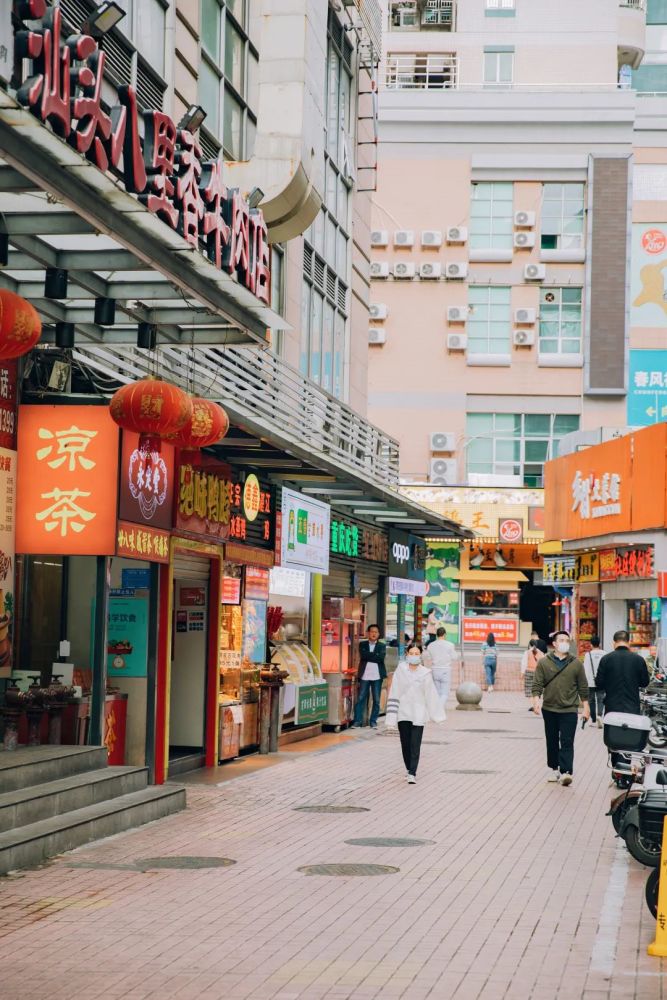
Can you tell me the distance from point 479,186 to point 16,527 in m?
40.5

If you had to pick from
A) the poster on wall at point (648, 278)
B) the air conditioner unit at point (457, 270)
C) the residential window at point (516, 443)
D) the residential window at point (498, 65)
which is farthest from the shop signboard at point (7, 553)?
the residential window at point (498, 65)

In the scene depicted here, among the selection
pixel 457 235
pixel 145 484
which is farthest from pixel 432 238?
pixel 145 484

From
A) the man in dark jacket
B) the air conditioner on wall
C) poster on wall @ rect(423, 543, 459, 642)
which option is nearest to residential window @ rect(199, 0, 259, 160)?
the man in dark jacket

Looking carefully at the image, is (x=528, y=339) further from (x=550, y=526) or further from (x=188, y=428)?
(x=188, y=428)

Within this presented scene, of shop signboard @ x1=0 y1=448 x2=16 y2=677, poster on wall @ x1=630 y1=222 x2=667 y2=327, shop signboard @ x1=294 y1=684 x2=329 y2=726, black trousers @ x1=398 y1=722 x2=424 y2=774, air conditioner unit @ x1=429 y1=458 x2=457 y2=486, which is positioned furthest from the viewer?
poster on wall @ x1=630 y1=222 x2=667 y2=327

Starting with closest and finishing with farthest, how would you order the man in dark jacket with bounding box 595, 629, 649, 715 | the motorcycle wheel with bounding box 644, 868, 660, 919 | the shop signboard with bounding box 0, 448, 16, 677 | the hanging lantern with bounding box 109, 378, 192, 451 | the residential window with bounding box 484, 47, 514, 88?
the motorcycle wheel with bounding box 644, 868, 660, 919, the hanging lantern with bounding box 109, 378, 192, 451, the shop signboard with bounding box 0, 448, 16, 677, the man in dark jacket with bounding box 595, 629, 649, 715, the residential window with bounding box 484, 47, 514, 88

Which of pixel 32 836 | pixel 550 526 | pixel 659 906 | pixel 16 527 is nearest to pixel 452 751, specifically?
pixel 16 527

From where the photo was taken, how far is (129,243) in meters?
9.77

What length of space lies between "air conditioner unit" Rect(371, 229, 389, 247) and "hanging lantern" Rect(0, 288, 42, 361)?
42892 millimetres

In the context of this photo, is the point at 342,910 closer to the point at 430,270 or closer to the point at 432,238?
the point at 430,270

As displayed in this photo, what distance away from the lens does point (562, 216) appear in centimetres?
5141

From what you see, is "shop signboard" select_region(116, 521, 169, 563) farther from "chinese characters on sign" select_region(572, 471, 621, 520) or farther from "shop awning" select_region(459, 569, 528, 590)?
"shop awning" select_region(459, 569, 528, 590)

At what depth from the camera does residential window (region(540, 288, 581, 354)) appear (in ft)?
168

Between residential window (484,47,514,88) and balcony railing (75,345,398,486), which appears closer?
balcony railing (75,345,398,486)
